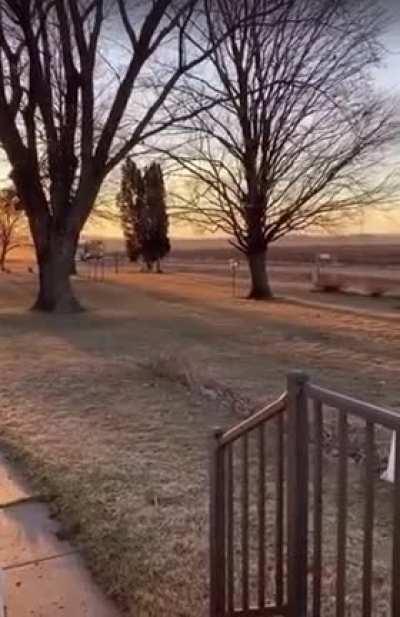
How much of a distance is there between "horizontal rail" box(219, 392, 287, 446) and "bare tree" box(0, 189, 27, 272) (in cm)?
2595

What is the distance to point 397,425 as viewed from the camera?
5.16 feet

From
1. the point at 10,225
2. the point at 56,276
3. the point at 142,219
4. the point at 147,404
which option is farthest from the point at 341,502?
the point at 142,219

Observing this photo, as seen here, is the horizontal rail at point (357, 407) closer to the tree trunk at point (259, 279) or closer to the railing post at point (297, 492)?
the railing post at point (297, 492)

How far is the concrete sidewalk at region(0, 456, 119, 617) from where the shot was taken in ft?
8.54

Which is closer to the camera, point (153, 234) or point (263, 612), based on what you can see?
point (263, 612)

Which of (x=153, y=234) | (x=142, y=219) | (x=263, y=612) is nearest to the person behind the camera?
(x=263, y=612)

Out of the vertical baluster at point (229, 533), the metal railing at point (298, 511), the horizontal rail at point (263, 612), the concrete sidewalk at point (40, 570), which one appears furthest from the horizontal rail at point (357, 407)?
the concrete sidewalk at point (40, 570)

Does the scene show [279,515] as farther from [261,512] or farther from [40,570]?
[40,570]

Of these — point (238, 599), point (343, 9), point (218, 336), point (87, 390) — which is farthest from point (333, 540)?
point (343, 9)

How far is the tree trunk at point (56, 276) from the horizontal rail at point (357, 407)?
1182cm

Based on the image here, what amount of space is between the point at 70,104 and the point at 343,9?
6.29 m

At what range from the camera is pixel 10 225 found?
31516mm

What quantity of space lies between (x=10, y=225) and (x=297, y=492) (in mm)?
31198

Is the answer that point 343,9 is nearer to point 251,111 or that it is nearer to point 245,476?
point 251,111
